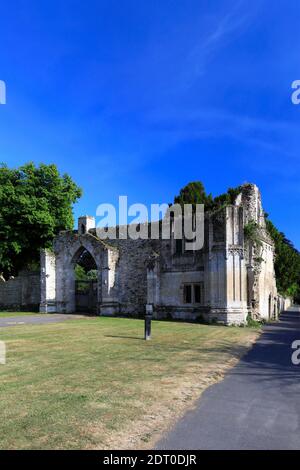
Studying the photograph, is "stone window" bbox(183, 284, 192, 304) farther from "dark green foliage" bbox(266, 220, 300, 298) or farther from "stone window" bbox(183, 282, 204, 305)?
"dark green foliage" bbox(266, 220, 300, 298)

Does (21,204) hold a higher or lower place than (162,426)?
higher

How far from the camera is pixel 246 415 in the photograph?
246 inches

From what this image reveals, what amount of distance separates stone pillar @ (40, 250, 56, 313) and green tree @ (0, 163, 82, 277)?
3514 millimetres

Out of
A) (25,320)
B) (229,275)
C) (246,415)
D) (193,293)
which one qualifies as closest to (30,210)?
(25,320)

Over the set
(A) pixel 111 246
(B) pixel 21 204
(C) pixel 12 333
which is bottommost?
(C) pixel 12 333

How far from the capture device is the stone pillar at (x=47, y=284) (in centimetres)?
3206

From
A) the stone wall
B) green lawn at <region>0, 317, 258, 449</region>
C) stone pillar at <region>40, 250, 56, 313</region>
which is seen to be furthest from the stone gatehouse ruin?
green lawn at <region>0, 317, 258, 449</region>

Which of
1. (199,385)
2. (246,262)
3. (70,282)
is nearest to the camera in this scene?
(199,385)

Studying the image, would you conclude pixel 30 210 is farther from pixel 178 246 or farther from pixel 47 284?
pixel 178 246

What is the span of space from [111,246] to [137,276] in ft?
10.3

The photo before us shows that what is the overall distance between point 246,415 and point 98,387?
2.71 metres

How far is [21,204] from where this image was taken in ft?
113
